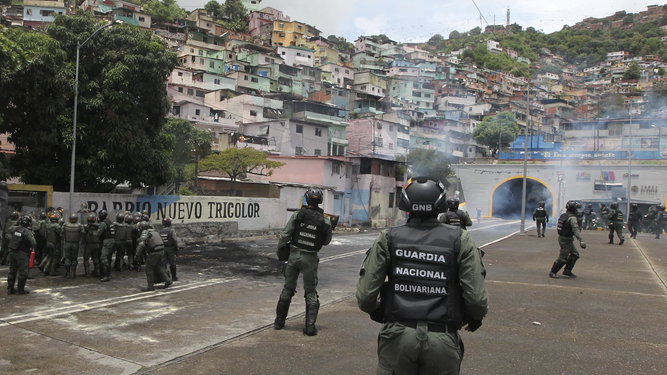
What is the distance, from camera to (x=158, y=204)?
18641mm

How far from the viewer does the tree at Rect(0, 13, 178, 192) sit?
16.2m

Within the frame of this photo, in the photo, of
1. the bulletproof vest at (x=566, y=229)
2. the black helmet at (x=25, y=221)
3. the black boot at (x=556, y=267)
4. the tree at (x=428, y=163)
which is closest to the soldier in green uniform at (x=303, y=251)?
the black helmet at (x=25, y=221)

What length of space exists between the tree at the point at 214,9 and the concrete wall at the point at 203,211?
94.4 meters

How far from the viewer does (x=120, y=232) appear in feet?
39.1

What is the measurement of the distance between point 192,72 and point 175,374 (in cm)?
6558

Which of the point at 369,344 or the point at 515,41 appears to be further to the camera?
the point at 515,41

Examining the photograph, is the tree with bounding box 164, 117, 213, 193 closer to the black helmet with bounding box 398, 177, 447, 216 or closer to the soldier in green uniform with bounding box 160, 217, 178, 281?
the soldier in green uniform with bounding box 160, 217, 178, 281

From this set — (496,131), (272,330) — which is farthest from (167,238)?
(496,131)

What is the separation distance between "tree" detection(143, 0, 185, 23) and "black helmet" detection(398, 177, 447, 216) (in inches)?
3800

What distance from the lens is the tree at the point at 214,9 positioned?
4257 inches

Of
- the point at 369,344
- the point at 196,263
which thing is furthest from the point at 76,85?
the point at 369,344

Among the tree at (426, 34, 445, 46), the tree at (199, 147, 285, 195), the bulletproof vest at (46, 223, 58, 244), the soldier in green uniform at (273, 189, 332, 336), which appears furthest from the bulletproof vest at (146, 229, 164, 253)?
the tree at (426, 34, 445, 46)

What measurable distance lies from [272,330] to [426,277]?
392cm

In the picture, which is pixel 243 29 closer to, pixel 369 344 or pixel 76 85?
pixel 76 85
